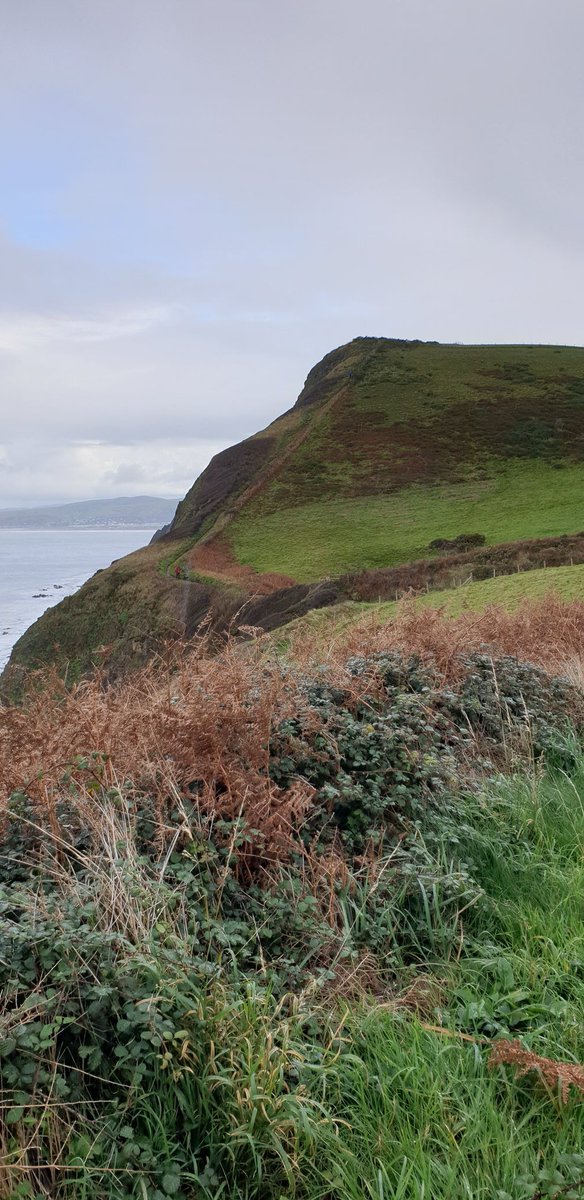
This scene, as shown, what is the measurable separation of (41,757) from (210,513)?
5084cm

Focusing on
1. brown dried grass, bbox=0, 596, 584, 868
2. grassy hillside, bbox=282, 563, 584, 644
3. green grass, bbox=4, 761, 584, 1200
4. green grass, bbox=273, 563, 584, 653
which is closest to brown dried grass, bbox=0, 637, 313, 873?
brown dried grass, bbox=0, 596, 584, 868

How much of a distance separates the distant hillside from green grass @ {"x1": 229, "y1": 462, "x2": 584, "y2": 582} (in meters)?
0.15

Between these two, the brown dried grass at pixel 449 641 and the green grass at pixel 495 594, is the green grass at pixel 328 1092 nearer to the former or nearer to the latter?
the brown dried grass at pixel 449 641

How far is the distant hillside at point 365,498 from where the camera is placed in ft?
122

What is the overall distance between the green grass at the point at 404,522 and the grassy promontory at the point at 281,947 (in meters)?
31.8

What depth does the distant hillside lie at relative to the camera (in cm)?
3709

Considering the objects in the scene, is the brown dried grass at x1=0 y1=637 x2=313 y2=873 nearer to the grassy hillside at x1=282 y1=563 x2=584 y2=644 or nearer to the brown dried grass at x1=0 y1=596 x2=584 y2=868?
the brown dried grass at x1=0 y1=596 x2=584 y2=868

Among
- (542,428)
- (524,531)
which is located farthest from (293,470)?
(524,531)

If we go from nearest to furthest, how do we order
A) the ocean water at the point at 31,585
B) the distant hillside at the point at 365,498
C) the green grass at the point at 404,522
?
the distant hillside at the point at 365,498, the green grass at the point at 404,522, the ocean water at the point at 31,585

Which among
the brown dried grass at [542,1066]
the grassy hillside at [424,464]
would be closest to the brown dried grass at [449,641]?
the brown dried grass at [542,1066]

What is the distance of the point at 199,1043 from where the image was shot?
281 cm

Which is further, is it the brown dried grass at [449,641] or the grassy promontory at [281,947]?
the brown dried grass at [449,641]

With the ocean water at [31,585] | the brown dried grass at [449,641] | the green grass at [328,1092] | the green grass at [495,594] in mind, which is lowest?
the ocean water at [31,585]

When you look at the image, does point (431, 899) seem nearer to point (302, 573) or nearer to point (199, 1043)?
point (199, 1043)
